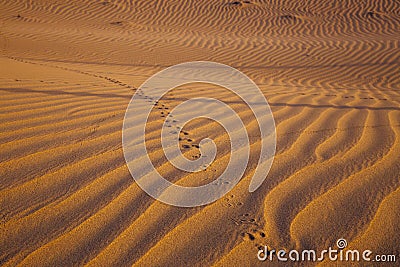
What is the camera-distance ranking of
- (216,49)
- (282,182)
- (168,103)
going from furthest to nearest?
(216,49) → (168,103) → (282,182)

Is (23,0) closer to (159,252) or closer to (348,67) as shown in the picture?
→ (348,67)

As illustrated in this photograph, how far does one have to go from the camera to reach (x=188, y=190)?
175 cm

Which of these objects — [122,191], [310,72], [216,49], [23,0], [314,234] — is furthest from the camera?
[23,0]

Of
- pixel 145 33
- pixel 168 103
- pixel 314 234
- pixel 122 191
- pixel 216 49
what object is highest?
pixel 145 33

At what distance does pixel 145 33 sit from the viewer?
1212cm

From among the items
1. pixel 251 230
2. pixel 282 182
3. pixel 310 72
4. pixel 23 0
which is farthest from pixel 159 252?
pixel 23 0

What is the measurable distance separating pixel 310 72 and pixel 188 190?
7140 mm

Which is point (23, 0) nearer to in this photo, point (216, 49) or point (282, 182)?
point (216, 49)

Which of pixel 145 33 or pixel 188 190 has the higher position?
pixel 145 33

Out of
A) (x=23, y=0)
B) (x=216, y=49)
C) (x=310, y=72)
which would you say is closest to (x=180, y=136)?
(x=310, y=72)

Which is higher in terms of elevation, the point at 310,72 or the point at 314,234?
the point at 310,72

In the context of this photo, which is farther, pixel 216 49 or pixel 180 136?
pixel 216 49

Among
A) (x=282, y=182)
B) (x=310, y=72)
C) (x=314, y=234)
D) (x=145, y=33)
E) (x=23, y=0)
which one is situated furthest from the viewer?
(x=23, y=0)

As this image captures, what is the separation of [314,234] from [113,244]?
0.98m
